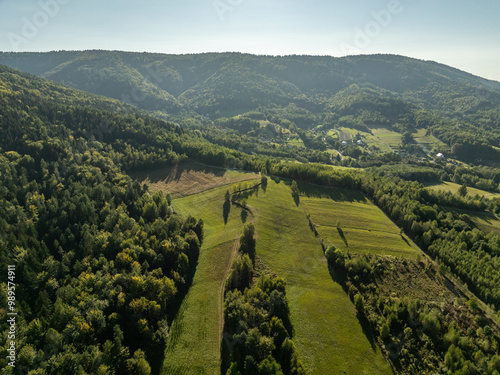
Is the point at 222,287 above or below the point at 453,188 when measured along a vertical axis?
below

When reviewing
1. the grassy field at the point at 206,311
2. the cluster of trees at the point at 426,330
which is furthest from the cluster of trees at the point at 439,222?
the grassy field at the point at 206,311

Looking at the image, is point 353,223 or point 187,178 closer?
point 353,223

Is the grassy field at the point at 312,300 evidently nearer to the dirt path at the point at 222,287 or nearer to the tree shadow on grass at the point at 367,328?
the tree shadow on grass at the point at 367,328

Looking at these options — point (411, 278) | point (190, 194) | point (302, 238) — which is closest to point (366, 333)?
point (411, 278)

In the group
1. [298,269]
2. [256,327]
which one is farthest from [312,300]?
[256,327]

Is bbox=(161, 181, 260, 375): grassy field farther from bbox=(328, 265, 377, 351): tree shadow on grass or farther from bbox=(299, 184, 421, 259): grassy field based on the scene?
bbox=(299, 184, 421, 259): grassy field

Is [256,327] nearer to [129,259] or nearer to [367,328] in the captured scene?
[367,328]
